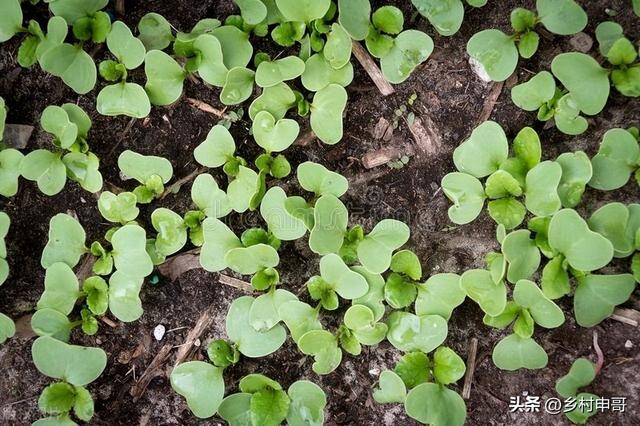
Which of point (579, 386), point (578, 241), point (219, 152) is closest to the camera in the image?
point (578, 241)

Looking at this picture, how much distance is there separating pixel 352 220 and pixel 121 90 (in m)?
0.87

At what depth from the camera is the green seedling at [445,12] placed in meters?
1.75

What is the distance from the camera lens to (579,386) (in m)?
1.72

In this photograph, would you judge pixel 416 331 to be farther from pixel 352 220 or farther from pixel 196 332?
pixel 196 332

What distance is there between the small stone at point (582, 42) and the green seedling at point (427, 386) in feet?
3.42

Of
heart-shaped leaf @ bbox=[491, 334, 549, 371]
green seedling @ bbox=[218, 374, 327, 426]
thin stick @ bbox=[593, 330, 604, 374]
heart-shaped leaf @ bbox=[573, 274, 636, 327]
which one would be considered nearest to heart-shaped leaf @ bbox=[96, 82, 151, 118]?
green seedling @ bbox=[218, 374, 327, 426]

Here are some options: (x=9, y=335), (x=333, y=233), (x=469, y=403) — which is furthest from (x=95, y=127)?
(x=469, y=403)

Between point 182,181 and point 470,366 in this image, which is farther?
point 182,181

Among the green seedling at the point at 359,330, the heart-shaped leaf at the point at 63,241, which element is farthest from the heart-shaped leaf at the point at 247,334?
the heart-shaped leaf at the point at 63,241

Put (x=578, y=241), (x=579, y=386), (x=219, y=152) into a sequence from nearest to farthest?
1. (x=578, y=241)
2. (x=579, y=386)
3. (x=219, y=152)

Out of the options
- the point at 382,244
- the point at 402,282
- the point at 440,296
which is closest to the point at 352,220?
the point at 382,244

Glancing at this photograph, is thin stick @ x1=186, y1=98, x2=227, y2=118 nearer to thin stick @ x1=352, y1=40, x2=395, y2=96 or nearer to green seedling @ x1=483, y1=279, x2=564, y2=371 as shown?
thin stick @ x1=352, y1=40, x2=395, y2=96

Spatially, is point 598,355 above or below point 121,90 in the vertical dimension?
below

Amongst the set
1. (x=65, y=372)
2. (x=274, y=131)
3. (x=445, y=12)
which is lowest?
(x=65, y=372)
